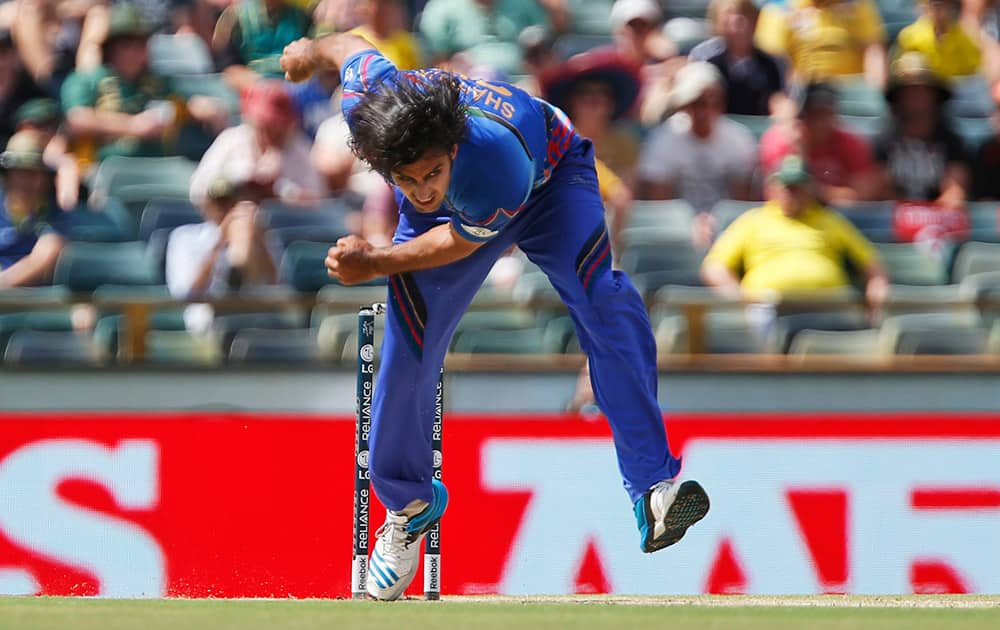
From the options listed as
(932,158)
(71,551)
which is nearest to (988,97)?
(932,158)

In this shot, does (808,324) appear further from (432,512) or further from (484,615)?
(484,615)

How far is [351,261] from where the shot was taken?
16.3ft

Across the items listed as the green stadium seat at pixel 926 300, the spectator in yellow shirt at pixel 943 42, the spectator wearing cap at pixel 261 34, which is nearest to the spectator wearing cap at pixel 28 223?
the spectator wearing cap at pixel 261 34

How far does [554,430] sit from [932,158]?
3609 mm

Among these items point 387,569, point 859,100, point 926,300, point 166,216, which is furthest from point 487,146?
point 859,100

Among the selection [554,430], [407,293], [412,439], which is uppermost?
[407,293]

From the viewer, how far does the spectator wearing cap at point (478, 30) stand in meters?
10.0

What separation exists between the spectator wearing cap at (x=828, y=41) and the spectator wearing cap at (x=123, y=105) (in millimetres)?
3687

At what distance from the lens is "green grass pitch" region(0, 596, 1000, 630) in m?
4.48

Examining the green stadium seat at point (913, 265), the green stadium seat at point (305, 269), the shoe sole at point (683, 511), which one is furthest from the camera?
the green stadium seat at point (913, 265)

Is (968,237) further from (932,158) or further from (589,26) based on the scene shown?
(589,26)

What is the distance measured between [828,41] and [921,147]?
1.27m

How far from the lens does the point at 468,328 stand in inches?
310

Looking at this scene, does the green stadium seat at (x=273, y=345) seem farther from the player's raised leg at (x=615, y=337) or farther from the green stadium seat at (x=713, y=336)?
the player's raised leg at (x=615, y=337)
